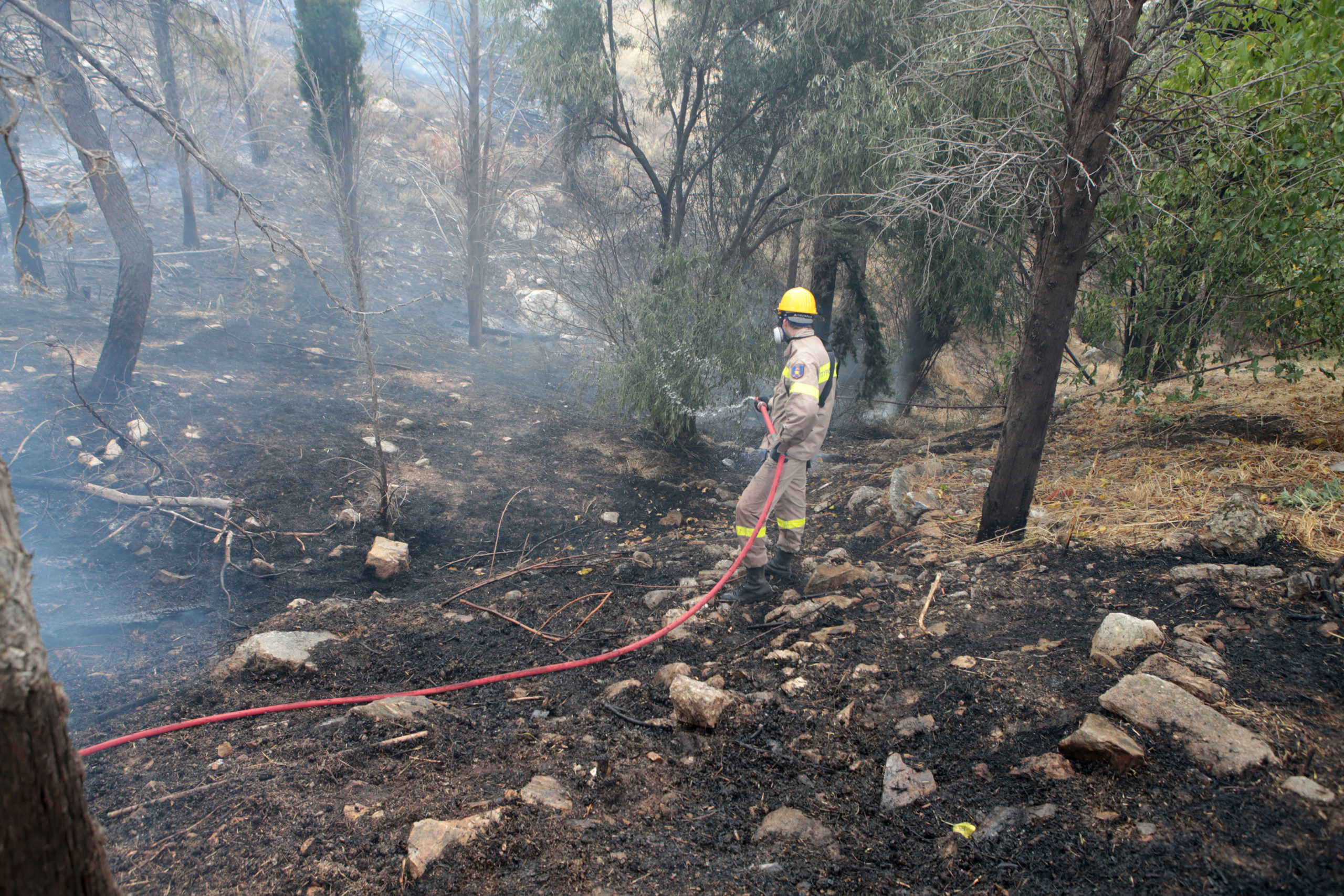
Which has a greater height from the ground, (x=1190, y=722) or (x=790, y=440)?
(x=790, y=440)

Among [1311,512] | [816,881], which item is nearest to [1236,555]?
[1311,512]

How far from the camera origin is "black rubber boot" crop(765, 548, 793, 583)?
4.87m

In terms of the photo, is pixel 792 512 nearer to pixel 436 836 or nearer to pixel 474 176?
pixel 436 836

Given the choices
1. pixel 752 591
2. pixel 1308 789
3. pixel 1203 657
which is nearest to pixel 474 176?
pixel 752 591

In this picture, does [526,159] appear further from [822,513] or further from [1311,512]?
[1311,512]

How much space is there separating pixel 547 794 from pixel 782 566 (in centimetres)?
274

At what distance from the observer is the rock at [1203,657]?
2754mm

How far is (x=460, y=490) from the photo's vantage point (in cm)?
699

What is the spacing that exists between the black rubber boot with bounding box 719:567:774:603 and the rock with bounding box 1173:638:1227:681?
2.26 meters

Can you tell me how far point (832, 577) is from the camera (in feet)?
14.8

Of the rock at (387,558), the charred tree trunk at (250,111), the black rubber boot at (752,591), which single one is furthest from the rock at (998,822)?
the charred tree trunk at (250,111)

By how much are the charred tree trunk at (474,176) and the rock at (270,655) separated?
35.2 ft

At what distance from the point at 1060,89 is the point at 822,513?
3899mm

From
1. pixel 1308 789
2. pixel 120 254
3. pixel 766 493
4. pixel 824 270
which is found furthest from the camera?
pixel 824 270
